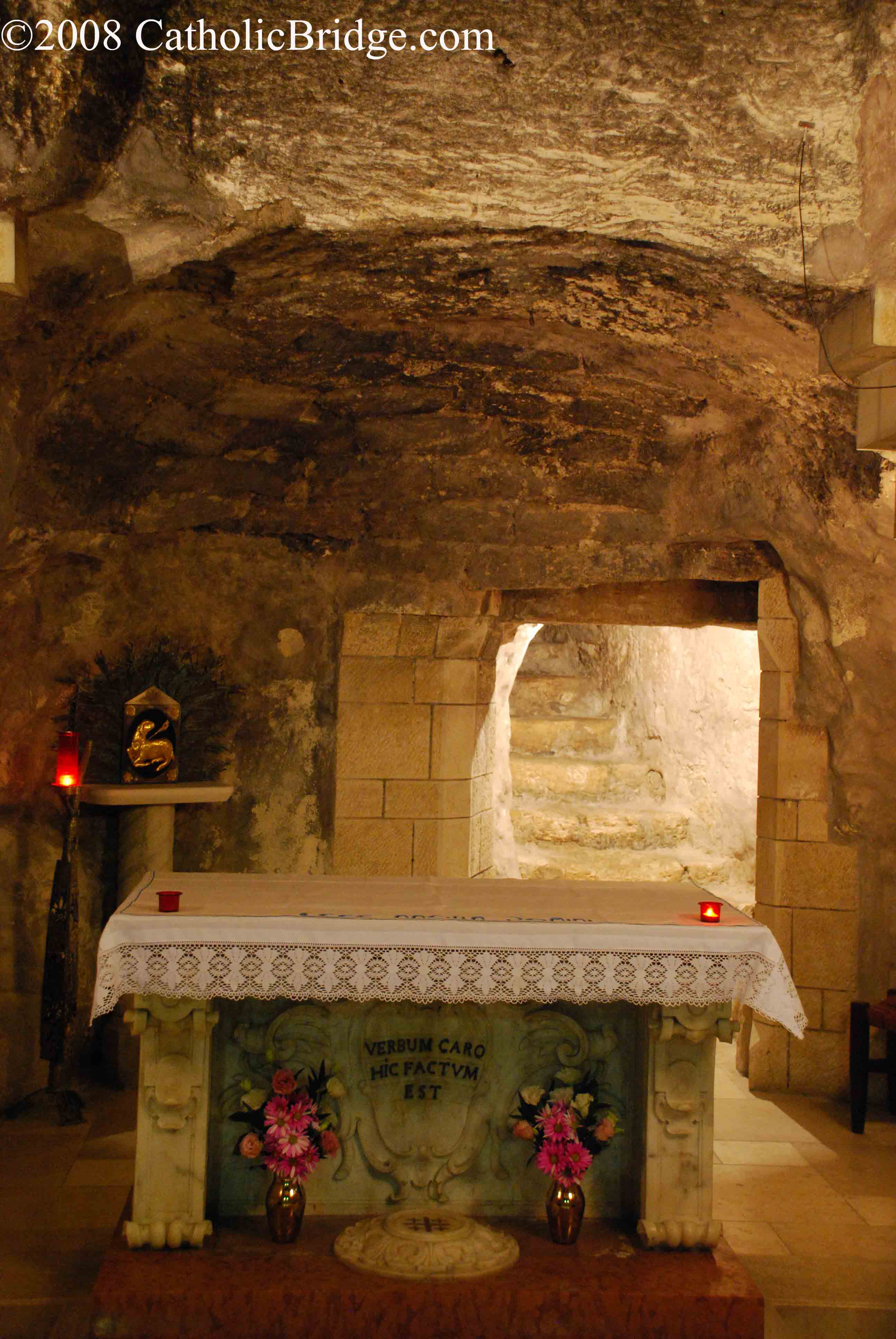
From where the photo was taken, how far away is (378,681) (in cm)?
587

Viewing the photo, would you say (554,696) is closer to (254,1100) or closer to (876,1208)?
(876,1208)

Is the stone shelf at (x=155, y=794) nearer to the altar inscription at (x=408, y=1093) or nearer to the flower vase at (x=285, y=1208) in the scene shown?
the altar inscription at (x=408, y=1093)

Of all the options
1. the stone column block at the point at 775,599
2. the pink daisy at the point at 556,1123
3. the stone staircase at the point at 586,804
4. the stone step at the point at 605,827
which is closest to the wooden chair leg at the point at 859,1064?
the stone column block at the point at 775,599

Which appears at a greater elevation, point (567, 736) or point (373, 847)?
point (567, 736)

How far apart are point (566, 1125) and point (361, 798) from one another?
257cm

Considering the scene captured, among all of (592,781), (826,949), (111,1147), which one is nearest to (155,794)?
(111,1147)

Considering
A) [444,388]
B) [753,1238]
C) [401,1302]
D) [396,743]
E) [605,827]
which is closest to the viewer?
[401,1302]

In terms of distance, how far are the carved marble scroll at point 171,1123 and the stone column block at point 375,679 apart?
8.28ft

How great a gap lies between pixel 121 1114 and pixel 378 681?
2.22 metres

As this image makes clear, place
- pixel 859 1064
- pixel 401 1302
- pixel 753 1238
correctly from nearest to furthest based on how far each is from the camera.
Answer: pixel 401 1302, pixel 753 1238, pixel 859 1064

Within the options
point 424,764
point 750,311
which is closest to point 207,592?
point 424,764

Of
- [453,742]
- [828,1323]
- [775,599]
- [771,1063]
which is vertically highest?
[775,599]

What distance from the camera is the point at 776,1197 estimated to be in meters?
4.48

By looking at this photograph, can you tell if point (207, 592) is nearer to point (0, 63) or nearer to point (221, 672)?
point (221, 672)
